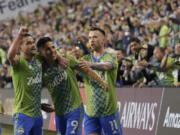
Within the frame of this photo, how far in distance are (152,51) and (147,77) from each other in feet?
2.19

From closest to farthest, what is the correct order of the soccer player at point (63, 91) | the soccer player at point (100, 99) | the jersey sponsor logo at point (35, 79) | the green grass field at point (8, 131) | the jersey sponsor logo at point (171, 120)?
the jersey sponsor logo at point (35, 79)
the soccer player at point (63, 91)
the soccer player at point (100, 99)
the jersey sponsor logo at point (171, 120)
the green grass field at point (8, 131)

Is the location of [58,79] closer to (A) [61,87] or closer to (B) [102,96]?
(A) [61,87]

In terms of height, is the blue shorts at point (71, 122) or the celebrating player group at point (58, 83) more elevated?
the celebrating player group at point (58, 83)

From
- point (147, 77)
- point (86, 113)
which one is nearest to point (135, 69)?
point (147, 77)

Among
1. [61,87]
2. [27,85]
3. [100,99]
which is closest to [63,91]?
[61,87]

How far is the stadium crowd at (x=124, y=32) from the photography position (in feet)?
45.8

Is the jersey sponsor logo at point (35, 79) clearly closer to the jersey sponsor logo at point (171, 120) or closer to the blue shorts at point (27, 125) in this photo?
the blue shorts at point (27, 125)

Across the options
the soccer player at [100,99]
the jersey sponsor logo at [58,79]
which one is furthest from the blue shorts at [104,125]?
the jersey sponsor logo at [58,79]

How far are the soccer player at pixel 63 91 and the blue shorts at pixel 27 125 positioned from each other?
378 millimetres

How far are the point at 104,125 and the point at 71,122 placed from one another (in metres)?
0.77

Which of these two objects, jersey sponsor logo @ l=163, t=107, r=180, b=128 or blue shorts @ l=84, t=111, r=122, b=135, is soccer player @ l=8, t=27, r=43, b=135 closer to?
blue shorts @ l=84, t=111, r=122, b=135

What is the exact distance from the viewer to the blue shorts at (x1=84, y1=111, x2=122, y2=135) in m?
9.94

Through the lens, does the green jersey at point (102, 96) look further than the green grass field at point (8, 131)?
No

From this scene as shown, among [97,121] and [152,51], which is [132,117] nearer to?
[152,51]
